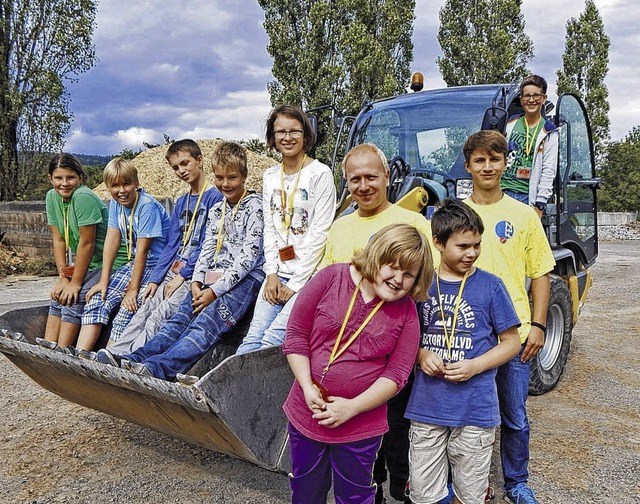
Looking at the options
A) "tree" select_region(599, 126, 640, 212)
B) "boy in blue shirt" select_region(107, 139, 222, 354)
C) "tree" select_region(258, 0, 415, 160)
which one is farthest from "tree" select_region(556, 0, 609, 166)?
"boy in blue shirt" select_region(107, 139, 222, 354)

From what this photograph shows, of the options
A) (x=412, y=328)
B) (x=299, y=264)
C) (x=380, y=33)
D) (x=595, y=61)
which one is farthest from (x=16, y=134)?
(x=595, y=61)

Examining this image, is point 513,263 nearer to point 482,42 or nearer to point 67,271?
point 67,271

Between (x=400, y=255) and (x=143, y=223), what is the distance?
2440 mm

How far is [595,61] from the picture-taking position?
2994 cm

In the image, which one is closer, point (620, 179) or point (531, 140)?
point (531, 140)

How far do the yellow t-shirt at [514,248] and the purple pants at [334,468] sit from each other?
1045 mm

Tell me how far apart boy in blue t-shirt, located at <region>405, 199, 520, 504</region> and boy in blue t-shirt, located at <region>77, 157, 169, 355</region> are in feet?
7.02

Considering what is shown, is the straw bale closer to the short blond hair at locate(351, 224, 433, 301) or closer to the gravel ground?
the gravel ground

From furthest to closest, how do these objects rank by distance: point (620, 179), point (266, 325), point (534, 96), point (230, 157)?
point (620, 179) < point (534, 96) < point (230, 157) < point (266, 325)

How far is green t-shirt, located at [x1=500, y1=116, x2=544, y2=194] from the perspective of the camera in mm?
4484

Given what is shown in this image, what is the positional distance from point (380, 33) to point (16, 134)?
11.6m

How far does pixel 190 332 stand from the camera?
3451mm

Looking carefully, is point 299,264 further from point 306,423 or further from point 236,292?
point 306,423

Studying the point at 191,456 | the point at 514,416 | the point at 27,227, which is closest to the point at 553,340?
the point at 514,416
